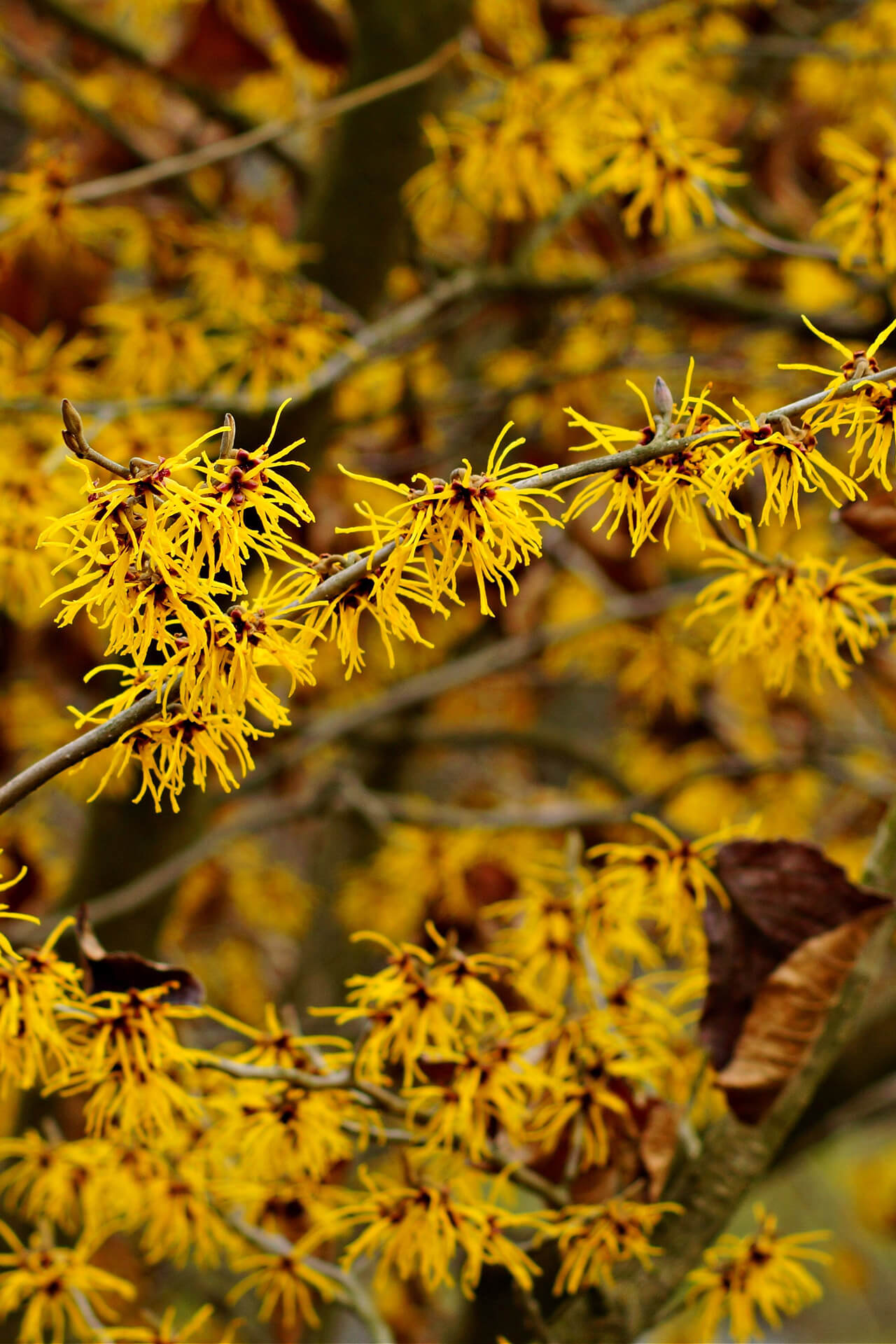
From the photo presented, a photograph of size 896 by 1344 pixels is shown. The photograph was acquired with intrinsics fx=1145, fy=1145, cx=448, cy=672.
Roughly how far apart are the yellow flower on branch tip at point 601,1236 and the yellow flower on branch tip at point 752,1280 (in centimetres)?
7

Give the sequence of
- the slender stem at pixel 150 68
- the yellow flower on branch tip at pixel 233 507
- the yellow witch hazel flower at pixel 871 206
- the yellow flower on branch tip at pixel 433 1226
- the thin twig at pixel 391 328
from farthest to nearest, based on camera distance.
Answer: the slender stem at pixel 150 68 < the thin twig at pixel 391 328 < the yellow witch hazel flower at pixel 871 206 < the yellow flower on branch tip at pixel 433 1226 < the yellow flower on branch tip at pixel 233 507

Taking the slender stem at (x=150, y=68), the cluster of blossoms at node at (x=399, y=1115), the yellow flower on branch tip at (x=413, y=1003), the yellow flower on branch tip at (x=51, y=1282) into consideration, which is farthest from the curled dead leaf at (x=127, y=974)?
the slender stem at (x=150, y=68)

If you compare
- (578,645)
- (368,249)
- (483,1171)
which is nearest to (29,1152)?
(483,1171)

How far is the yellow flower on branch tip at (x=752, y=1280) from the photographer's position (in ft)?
3.52

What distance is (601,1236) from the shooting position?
3.41ft

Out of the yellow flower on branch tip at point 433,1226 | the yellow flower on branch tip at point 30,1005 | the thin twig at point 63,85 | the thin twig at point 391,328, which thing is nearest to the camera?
the yellow flower on branch tip at point 30,1005

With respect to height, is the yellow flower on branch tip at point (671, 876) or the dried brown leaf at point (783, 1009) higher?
the yellow flower on branch tip at point (671, 876)

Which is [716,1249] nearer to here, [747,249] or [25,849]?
[25,849]

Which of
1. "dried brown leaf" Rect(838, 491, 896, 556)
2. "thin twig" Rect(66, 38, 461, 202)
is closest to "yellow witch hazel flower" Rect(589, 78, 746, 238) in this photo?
"thin twig" Rect(66, 38, 461, 202)

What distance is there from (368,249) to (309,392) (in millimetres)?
636

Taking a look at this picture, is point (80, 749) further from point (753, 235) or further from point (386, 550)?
point (753, 235)

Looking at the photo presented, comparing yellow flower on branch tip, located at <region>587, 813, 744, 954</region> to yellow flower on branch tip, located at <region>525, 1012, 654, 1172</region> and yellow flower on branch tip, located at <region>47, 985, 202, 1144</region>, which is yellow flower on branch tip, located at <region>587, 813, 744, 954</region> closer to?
yellow flower on branch tip, located at <region>525, 1012, 654, 1172</region>

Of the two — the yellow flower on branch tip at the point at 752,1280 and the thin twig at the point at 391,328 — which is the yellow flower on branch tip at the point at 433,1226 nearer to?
the yellow flower on branch tip at the point at 752,1280

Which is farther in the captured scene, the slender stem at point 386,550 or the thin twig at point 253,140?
the thin twig at point 253,140
